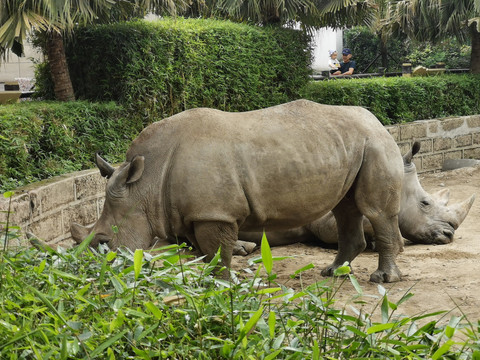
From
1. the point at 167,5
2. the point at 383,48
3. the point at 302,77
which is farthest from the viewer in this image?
the point at 383,48

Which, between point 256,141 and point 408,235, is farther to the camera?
point 408,235

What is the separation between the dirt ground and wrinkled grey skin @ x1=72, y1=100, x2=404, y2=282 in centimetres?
56

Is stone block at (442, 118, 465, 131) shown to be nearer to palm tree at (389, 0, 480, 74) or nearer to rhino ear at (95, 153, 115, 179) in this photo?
palm tree at (389, 0, 480, 74)

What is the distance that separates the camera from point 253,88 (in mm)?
11148

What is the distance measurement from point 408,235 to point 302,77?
4881mm

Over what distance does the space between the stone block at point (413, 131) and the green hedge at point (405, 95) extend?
0.34 meters

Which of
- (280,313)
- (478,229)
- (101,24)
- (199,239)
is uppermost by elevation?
(101,24)

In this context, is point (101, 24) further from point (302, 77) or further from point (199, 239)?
point (199, 239)

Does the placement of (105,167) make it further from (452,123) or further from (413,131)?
(452,123)

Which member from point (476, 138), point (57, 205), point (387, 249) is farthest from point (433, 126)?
point (57, 205)

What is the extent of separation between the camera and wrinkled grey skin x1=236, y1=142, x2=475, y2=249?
318 inches

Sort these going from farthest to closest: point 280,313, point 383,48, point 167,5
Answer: point 383,48
point 167,5
point 280,313

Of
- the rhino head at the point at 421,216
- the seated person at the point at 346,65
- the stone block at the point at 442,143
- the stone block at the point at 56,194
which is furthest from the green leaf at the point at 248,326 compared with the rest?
the seated person at the point at 346,65

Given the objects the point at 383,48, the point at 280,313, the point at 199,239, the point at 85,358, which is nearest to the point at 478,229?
the point at 199,239
